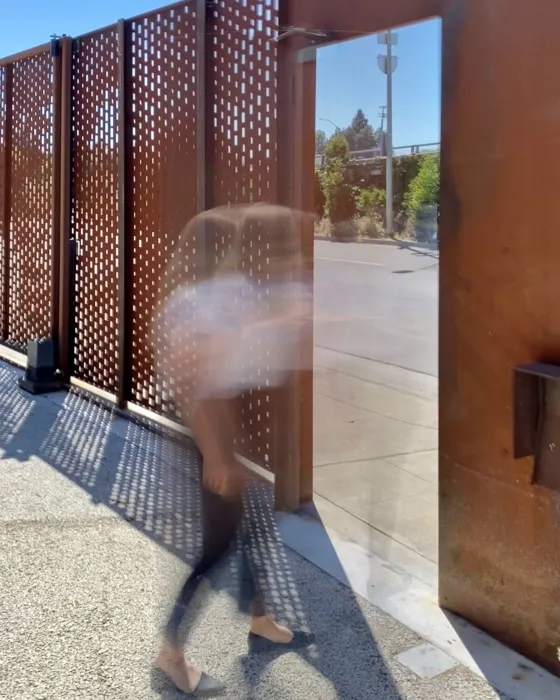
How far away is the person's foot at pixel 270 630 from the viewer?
3.07 metres

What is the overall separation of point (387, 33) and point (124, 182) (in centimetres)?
305

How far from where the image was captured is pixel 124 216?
6273 millimetres

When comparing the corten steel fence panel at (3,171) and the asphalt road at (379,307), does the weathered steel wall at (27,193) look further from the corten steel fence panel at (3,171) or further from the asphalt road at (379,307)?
the asphalt road at (379,307)

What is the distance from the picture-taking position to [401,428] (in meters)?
6.00

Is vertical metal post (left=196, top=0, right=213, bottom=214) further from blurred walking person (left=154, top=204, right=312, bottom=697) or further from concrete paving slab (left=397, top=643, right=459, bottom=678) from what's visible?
concrete paving slab (left=397, top=643, right=459, bottom=678)

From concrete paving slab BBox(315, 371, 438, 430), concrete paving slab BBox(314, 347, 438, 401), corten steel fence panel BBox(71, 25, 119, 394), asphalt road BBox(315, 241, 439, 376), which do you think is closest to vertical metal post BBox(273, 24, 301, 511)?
concrete paving slab BBox(315, 371, 438, 430)

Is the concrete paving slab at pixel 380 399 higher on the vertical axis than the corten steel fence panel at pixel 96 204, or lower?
lower

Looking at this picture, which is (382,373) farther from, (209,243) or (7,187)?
(209,243)

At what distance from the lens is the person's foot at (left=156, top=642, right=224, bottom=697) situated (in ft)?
9.09

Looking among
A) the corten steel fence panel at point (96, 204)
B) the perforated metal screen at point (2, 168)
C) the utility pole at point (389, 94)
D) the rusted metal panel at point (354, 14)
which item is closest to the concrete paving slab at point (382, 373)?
the utility pole at point (389, 94)

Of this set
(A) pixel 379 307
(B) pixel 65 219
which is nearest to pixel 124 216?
(B) pixel 65 219

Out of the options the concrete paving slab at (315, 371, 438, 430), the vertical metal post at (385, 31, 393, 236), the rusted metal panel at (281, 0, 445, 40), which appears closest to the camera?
the rusted metal panel at (281, 0, 445, 40)

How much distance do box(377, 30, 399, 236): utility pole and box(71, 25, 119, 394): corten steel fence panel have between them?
2427 millimetres

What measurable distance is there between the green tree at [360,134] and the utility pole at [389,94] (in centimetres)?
11
